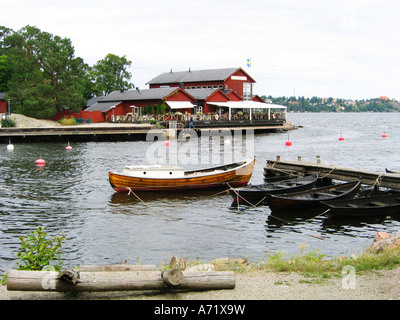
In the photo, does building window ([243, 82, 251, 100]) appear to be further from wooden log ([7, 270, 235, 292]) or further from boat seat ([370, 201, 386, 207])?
wooden log ([7, 270, 235, 292])

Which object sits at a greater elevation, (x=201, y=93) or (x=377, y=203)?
(x=201, y=93)

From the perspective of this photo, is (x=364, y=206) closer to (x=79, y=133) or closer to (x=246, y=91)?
(x=79, y=133)

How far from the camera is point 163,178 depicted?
24.2 meters

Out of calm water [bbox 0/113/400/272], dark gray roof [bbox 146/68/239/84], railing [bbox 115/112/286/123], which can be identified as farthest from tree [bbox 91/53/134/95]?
calm water [bbox 0/113/400/272]

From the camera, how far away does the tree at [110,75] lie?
308 feet

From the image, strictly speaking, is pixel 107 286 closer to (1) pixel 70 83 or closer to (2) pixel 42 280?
(2) pixel 42 280

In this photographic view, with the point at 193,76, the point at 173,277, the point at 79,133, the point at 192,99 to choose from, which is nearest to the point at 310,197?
the point at 173,277

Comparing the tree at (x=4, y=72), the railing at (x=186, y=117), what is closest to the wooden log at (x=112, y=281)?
the railing at (x=186, y=117)

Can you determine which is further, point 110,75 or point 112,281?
point 110,75

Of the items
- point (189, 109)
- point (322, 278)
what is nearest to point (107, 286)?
point (322, 278)

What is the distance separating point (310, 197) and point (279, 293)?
43.2 feet

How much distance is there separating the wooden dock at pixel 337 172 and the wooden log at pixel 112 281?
55.1 ft

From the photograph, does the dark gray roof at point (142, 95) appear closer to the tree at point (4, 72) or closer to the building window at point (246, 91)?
the building window at point (246, 91)

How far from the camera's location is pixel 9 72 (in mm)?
78500
